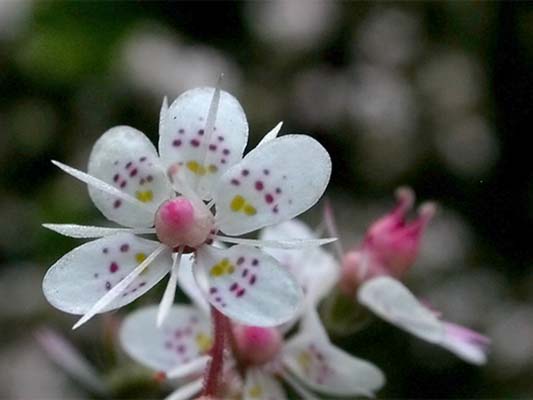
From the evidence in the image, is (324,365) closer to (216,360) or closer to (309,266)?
(309,266)

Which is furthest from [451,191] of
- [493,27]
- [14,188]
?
[14,188]

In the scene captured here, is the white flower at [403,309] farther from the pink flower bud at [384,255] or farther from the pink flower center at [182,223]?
the pink flower center at [182,223]

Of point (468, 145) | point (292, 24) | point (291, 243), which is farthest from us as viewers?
point (292, 24)

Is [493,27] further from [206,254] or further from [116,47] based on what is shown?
[206,254]

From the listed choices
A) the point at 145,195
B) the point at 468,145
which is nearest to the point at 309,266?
the point at 145,195

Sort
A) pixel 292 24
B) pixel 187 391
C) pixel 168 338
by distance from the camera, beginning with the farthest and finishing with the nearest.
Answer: pixel 292 24
pixel 168 338
pixel 187 391

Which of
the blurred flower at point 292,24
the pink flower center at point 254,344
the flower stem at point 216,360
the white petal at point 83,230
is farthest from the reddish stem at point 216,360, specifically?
Result: the blurred flower at point 292,24
